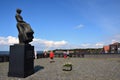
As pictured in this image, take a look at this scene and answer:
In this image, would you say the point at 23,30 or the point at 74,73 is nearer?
the point at 23,30

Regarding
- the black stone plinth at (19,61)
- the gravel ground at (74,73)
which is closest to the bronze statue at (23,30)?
the black stone plinth at (19,61)

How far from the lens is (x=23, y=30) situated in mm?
14117

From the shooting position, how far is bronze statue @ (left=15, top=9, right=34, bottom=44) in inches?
547

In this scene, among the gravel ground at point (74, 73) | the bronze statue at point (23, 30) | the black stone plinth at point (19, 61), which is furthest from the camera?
the bronze statue at point (23, 30)

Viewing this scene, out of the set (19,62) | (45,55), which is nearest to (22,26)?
(19,62)

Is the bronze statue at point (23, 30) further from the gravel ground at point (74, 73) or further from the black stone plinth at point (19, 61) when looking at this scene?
the gravel ground at point (74, 73)

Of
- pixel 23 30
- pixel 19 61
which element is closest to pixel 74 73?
pixel 19 61

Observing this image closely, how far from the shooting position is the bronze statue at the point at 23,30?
13.9 m

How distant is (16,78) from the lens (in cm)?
1266

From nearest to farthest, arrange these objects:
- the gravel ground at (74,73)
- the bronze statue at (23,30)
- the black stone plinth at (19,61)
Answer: the gravel ground at (74,73) < the black stone plinth at (19,61) < the bronze statue at (23,30)

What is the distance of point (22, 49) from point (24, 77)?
5.84 ft

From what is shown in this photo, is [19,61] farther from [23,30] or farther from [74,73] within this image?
[74,73]

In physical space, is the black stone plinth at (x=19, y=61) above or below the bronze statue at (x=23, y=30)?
below

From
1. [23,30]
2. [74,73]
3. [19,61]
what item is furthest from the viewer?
[74,73]
